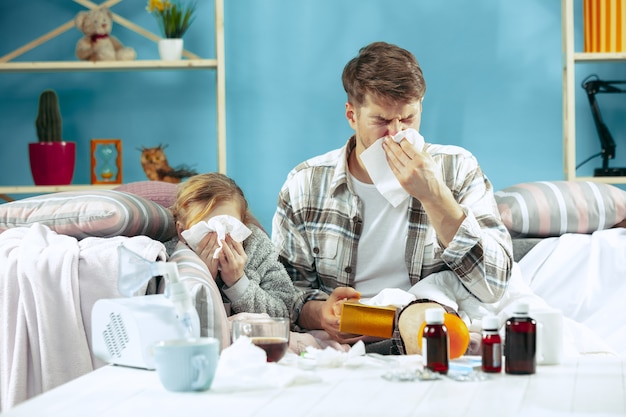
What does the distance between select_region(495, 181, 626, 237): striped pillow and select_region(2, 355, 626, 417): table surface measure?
135 centimetres

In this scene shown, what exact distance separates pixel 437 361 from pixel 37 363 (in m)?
0.88

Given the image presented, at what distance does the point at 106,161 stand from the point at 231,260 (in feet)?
4.39

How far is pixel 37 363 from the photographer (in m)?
1.81

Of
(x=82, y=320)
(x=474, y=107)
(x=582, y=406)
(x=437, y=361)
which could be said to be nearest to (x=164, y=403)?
(x=437, y=361)

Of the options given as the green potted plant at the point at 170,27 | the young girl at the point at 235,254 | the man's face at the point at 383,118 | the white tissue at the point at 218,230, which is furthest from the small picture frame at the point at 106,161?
the man's face at the point at 383,118

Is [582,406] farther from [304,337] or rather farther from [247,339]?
[304,337]

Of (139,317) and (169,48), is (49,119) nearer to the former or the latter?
(169,48)

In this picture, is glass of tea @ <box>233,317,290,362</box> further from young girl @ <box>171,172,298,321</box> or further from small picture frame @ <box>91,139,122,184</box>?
small picture frame @ <box>91,139,122,184</box>

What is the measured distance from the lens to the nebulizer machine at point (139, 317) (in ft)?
4.58

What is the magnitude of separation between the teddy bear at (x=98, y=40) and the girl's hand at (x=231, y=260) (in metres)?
1.34

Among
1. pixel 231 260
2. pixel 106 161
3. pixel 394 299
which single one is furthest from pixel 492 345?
pixel 106 161

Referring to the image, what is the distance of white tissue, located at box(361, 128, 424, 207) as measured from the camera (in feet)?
7.23

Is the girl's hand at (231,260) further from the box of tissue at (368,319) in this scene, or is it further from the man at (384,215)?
the box of tissue at (368,319)

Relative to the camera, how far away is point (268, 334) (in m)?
1.44
